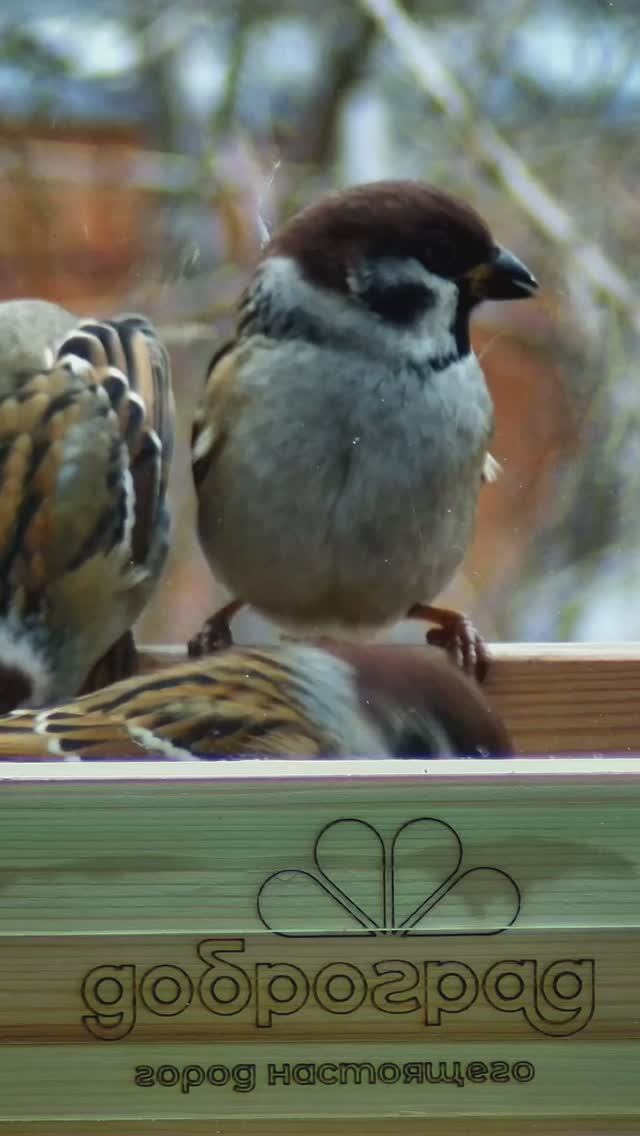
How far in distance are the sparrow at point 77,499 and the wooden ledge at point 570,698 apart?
66mm

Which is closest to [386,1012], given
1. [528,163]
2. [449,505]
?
[449,505]

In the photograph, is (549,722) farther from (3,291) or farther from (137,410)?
(3,291)

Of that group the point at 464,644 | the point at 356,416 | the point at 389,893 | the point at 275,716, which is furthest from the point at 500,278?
the point at 389,893

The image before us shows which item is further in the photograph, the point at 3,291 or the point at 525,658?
the point at 3,291

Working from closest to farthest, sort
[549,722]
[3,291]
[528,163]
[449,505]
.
A: [549,722] < [449,505] < [3,291] < [528,163]

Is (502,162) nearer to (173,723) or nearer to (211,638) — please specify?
(211,638)

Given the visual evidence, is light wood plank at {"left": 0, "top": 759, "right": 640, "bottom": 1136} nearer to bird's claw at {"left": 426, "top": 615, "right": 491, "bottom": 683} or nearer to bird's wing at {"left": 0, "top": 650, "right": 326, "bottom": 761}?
bird's wing at {"left": 0, "top": 650, "right": 326, "bottom": 761}

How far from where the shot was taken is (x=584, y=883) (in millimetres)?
820

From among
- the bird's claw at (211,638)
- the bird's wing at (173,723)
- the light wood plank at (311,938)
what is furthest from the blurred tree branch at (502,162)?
the light wood plank at (311,938)

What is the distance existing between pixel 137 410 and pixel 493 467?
0.98 feet

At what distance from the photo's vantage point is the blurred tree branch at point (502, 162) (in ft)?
4.87

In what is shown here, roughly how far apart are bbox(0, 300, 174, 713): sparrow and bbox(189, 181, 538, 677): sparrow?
62 millimetres

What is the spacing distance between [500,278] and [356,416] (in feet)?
0.48

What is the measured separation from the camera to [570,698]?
119 centimetres
